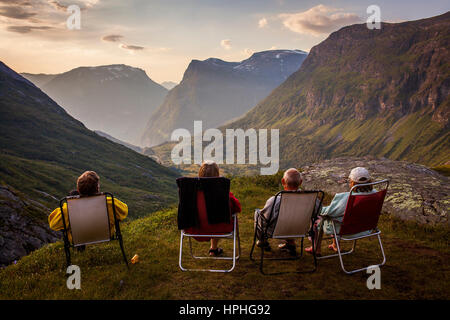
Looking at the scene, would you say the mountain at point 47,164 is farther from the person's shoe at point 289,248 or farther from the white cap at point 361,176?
the white cap at point 361,176

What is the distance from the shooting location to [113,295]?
5.71 m

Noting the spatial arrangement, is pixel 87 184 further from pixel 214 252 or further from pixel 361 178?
pixel 361 178

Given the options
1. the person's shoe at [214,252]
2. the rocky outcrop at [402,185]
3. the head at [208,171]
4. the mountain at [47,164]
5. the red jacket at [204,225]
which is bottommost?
the mountain at [47,164]

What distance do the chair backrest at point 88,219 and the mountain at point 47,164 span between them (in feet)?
37.7

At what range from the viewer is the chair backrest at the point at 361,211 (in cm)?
643

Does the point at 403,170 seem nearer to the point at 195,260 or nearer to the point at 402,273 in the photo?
the point at 402,273

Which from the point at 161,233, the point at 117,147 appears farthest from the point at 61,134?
the point at 161,233

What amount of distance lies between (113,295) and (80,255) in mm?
2593

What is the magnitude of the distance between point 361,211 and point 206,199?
336 cm

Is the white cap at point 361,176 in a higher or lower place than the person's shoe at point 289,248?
higher

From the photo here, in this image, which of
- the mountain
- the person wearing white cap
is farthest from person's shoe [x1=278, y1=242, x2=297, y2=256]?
the mountain

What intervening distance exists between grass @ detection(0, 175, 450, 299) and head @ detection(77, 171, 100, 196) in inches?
70.1

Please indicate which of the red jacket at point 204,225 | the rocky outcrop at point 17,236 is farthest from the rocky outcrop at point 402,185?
the rocky outcrop at point 17,236

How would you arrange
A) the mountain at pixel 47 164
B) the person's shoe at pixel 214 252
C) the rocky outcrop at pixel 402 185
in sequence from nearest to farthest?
the person's shoe at pixel 214 252 < the rocky outcrop at pixel 402 185 < the mountain at pixel 47 164
